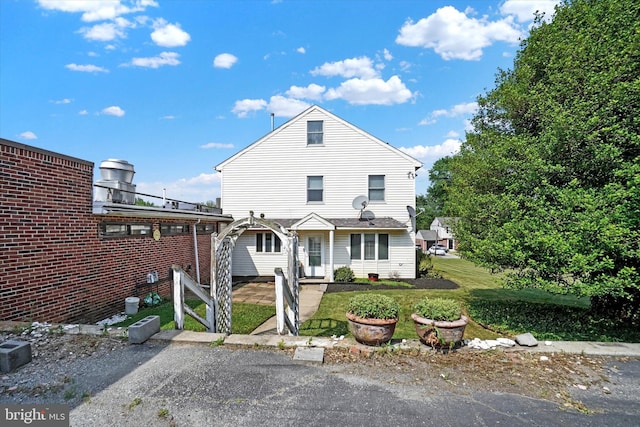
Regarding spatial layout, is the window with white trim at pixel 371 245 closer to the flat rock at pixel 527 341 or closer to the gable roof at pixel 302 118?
the gable roof at pixel 302 118

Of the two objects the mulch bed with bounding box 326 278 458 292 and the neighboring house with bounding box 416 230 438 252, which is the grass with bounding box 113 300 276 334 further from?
the neighboring house with bounding box 416 230 438 252

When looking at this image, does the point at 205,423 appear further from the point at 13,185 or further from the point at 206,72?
the point at 206,72

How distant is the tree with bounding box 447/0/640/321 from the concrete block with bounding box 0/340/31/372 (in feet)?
28.6

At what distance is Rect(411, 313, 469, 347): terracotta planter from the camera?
3881 millimetres

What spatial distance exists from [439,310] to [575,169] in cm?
575

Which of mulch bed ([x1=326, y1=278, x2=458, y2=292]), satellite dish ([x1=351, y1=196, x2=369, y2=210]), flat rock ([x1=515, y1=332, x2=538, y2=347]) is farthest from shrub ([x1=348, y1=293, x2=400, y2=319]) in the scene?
satellite dish ([x1=351, y1=196, x2=369, y2=210])

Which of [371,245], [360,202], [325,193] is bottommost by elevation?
[371,245]

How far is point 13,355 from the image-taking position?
3.41 meters

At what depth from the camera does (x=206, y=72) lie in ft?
48.0

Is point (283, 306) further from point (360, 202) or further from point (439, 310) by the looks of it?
point (360, 202)

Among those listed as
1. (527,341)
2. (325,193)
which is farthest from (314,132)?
(527,341)

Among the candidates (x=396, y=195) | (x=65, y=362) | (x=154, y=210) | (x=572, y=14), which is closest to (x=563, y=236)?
(x=572, y=14)

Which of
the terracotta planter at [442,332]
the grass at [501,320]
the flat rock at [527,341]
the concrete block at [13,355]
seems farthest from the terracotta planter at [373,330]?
the concrete block at [13,355]

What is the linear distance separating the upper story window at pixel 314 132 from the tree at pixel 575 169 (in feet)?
24.8
